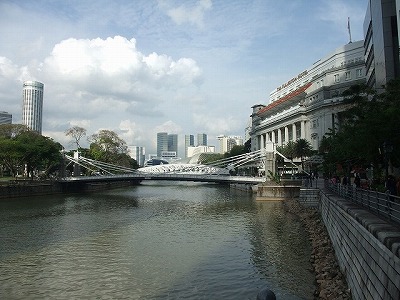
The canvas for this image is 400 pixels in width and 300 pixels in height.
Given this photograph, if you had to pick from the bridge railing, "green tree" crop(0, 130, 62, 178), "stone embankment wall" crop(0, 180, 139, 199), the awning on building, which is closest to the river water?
the bridge railing

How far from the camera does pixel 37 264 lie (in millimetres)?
19062

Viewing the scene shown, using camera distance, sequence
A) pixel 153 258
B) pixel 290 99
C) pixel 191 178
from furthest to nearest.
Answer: pixel 290 99 → pixel 191 178 → pixel 153 258

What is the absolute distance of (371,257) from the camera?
9.22 metres

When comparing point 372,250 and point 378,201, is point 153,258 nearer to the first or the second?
point 378,201

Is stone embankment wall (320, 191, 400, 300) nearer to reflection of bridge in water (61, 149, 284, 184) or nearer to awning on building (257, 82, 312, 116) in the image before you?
reflection of bridge in water (61, 149, 284, 184)

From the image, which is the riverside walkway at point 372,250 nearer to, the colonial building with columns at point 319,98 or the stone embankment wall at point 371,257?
the stone embankment wall at point 371,257

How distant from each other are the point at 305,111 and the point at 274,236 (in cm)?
6003

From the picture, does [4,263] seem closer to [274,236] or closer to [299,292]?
[299,292]

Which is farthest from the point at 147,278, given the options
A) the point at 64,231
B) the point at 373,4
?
the point at 373,4

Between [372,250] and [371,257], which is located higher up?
[372,250]

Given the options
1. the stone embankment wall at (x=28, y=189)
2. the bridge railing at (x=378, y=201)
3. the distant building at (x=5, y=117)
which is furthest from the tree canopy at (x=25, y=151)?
the distant building at (x=5, y=117)

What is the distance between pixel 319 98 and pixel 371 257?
72.1 metres

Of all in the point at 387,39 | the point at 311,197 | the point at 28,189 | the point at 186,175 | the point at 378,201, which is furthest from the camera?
the point at 186,175

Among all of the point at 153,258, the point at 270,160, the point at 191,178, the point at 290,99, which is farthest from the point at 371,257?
the point at 290,99
